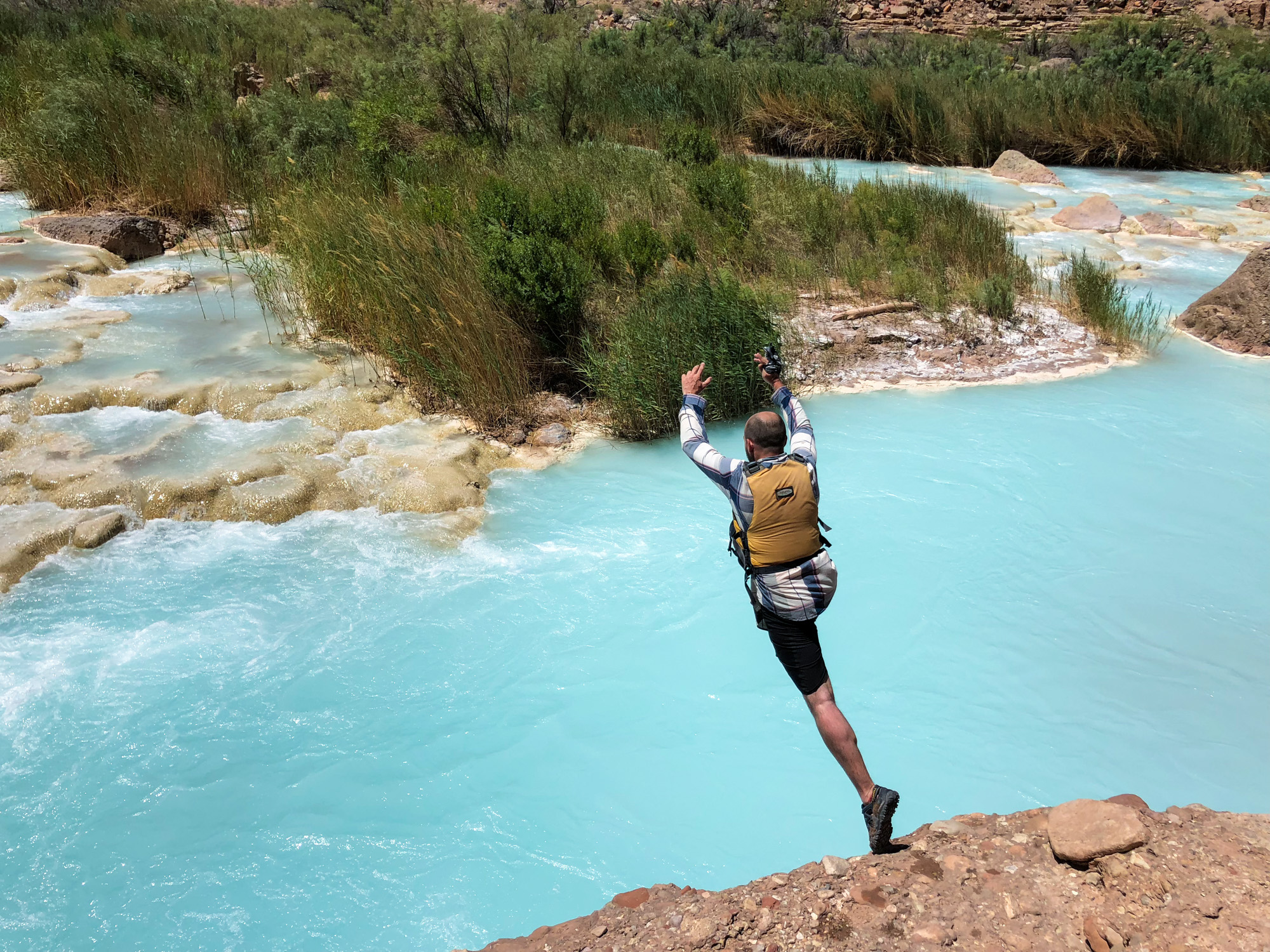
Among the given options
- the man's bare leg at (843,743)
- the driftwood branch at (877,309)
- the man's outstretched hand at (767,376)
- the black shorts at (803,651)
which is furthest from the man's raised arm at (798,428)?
the driftwood branch at (877,309)

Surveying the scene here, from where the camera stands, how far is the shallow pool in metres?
3.29

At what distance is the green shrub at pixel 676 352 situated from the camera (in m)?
6.43

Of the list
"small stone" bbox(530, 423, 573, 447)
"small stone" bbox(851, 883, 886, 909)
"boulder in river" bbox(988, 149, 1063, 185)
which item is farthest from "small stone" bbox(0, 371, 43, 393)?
"boulder in river" bbox(988, 149, 1063, 185)

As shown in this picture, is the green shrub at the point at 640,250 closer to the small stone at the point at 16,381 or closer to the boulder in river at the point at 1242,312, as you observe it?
the small stone at the point at 16,381

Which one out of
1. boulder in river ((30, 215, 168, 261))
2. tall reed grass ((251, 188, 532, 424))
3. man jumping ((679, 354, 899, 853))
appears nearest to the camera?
man jumping ((679, 354, 899, 853))

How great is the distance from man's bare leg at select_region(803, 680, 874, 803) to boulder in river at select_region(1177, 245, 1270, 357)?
22.5 ft

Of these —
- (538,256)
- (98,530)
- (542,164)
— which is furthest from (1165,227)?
(98,530)

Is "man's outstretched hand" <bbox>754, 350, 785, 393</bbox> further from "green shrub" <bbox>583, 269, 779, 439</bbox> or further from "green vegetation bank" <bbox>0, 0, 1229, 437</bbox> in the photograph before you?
"green vegetation bank" <bbox>0, 0, 1229, 437</bbox>

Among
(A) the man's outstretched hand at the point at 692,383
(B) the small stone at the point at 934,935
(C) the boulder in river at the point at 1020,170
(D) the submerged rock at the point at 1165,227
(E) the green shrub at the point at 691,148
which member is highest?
(E) the green shrub at the point at 691,148

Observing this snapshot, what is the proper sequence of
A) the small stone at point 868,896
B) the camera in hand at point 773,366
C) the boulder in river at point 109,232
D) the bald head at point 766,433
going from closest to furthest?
1. the small stone at point 868,896
2. the bald head at point 766,433
3. the camera in hand at point 773,366
4. the boulder in river at point 109,232

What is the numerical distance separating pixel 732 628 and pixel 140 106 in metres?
9.51

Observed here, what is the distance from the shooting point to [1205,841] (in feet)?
8.77

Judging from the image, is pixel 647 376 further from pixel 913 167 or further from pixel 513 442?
pixel 913 167

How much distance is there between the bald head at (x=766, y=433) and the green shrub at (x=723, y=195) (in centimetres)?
579
